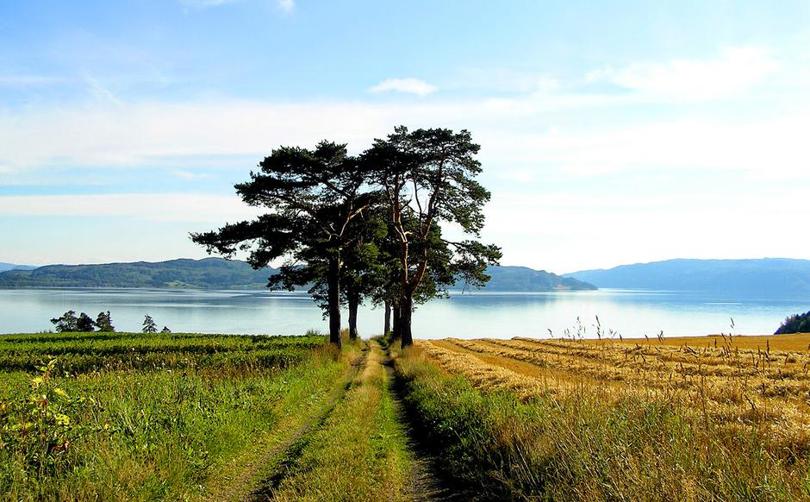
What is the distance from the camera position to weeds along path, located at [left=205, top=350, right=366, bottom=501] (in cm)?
877

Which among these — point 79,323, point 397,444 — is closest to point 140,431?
point 397,444

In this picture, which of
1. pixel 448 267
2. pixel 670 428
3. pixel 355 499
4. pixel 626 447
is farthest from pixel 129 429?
pixel 448 267

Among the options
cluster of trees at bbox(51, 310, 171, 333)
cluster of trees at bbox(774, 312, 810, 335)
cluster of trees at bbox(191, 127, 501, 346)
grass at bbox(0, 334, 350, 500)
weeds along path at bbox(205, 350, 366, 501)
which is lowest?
cluster of trees at bbox(774, 312, 810, 335)

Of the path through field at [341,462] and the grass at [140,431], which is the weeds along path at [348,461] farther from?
the grass at [140,431]

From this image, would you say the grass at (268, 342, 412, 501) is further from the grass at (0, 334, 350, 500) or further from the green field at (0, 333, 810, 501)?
the grass at (0, 334, 350, 500)

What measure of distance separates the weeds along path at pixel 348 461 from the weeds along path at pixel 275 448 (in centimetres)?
9

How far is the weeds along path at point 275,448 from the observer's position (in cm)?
877

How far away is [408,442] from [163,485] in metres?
5.09

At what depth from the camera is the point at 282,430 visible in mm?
12773

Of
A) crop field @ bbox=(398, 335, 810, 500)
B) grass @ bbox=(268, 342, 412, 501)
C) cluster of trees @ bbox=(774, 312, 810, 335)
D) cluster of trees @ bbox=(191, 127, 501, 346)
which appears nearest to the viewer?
crop field @ bbox=(398, 335, 810, 500)

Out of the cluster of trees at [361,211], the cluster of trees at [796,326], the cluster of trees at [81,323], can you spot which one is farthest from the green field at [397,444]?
the cluster of trees at [796,326]

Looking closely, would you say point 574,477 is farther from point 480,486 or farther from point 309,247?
point 309,247

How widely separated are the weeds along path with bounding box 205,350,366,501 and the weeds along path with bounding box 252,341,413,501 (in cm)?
9

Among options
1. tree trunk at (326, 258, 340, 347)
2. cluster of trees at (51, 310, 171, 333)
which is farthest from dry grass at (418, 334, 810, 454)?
cluster of trees at (51, 310, 171, 333)
